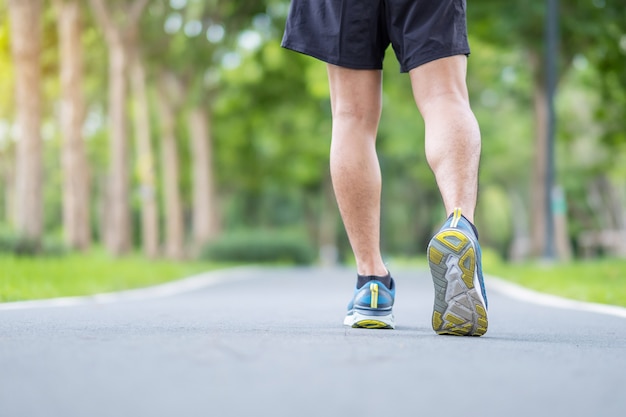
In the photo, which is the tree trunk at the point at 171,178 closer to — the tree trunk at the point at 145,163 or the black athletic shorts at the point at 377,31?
the tree trunk at the point at 145,163

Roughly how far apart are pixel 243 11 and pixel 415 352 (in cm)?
2623

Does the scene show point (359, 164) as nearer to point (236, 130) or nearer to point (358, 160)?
point (358, 160)

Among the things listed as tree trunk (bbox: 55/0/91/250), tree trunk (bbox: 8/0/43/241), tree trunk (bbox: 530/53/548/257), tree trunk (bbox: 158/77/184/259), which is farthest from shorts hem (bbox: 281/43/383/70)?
tree trunk (bbox: 158/77/184/259)

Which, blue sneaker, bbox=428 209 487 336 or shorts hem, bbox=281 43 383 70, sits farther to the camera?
shorts hem, bbox=281 43 383 70

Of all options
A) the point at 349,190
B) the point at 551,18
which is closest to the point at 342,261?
the point at 551,18

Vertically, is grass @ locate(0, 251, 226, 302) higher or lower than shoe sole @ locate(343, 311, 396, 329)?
lower

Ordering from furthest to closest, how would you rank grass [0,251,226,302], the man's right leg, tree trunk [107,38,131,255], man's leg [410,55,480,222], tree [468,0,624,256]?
tree trunk [107,38,131,255], tree [468,0,624,256], grass [0,251,226,302], the man's right leg, man's leg [410,55,480,222]

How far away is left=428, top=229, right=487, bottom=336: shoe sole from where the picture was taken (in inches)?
144

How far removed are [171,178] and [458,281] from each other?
2870cm

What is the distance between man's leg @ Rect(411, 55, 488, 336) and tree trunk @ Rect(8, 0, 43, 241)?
13804mm

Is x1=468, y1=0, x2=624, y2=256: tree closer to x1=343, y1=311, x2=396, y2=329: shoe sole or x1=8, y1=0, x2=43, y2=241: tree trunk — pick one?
x1=8, y1=0, x2=43, y2=241: tree trunk

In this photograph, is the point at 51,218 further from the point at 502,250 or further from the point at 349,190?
the point at 349,190

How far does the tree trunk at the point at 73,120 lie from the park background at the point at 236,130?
2.0 inches

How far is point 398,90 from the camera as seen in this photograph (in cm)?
2720
